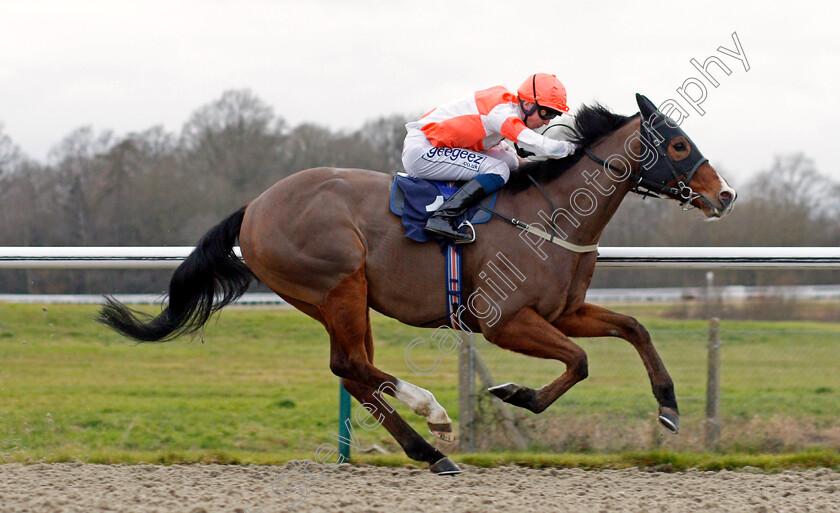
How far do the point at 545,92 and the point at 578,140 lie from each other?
373 mm

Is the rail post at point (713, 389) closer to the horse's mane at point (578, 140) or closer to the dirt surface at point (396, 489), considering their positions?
the dirt surface at point (396, 489)

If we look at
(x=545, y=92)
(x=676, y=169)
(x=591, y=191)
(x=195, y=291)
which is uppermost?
(x=545, y=92)

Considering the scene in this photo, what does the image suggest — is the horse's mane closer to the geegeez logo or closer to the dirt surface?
the geegeez logo

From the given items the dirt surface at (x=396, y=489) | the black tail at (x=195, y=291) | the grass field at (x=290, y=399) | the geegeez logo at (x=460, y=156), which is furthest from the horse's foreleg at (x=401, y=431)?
the geegeez logo at (x=460, y=156)

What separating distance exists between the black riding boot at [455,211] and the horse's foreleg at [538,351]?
1.70ft

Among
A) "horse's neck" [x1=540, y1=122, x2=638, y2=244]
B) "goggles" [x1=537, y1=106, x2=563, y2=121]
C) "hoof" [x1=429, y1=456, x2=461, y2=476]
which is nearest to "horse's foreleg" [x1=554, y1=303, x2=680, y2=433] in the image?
"horse's neck" [x1=540, y1=122, x2=638, y2=244]

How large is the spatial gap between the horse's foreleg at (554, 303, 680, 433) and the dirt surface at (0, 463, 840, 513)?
375 mm

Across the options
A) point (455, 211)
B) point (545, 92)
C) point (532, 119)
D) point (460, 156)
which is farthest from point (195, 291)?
point (545, 92)

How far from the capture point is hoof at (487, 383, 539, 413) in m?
4.00

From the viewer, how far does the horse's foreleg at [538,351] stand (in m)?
4.04

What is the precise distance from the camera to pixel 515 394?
4.03 metres

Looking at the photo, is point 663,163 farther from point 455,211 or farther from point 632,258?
point 455,211

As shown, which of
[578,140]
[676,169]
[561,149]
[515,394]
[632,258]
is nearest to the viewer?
[515,394]

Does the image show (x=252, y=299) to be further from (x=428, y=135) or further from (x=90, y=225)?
(x=90, y=225)
